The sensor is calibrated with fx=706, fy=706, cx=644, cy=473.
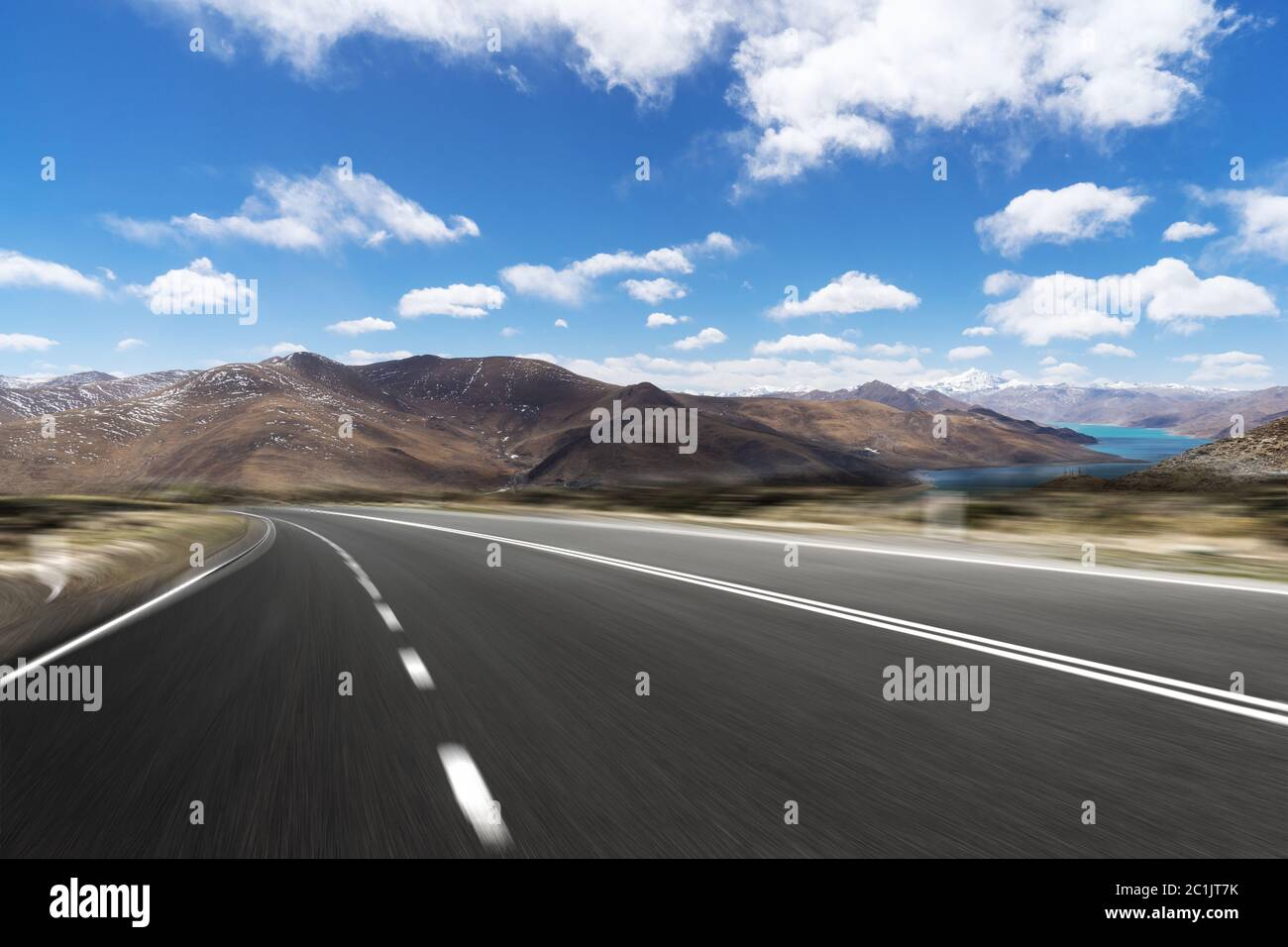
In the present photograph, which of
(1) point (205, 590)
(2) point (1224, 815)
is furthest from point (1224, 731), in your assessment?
(1) point (205, 590)

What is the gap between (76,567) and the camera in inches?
631

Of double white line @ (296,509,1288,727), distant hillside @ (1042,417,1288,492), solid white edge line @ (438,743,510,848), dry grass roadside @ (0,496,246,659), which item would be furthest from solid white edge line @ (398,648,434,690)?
distant hillside @ (1042,417,1288,492)

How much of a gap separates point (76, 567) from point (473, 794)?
17.4 meters

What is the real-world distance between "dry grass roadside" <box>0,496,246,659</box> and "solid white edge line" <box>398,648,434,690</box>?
12.4 feet

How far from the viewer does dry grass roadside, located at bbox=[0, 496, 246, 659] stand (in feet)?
29.9

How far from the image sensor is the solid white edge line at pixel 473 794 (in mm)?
3081

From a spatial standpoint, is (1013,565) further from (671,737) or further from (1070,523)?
(671,737)

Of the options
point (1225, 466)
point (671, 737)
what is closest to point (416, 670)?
point (671, 737)

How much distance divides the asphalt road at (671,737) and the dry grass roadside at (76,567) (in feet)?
6.28

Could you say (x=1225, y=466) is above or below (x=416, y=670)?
above

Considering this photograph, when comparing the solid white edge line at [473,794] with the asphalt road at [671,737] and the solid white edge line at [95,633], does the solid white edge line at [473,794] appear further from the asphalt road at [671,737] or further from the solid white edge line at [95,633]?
the solid white edge line at [95,633]

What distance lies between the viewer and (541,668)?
20.1 ft

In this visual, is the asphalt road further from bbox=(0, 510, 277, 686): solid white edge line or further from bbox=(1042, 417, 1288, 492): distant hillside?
bbox=(1042, 417, 1288, 492): distant hillside
